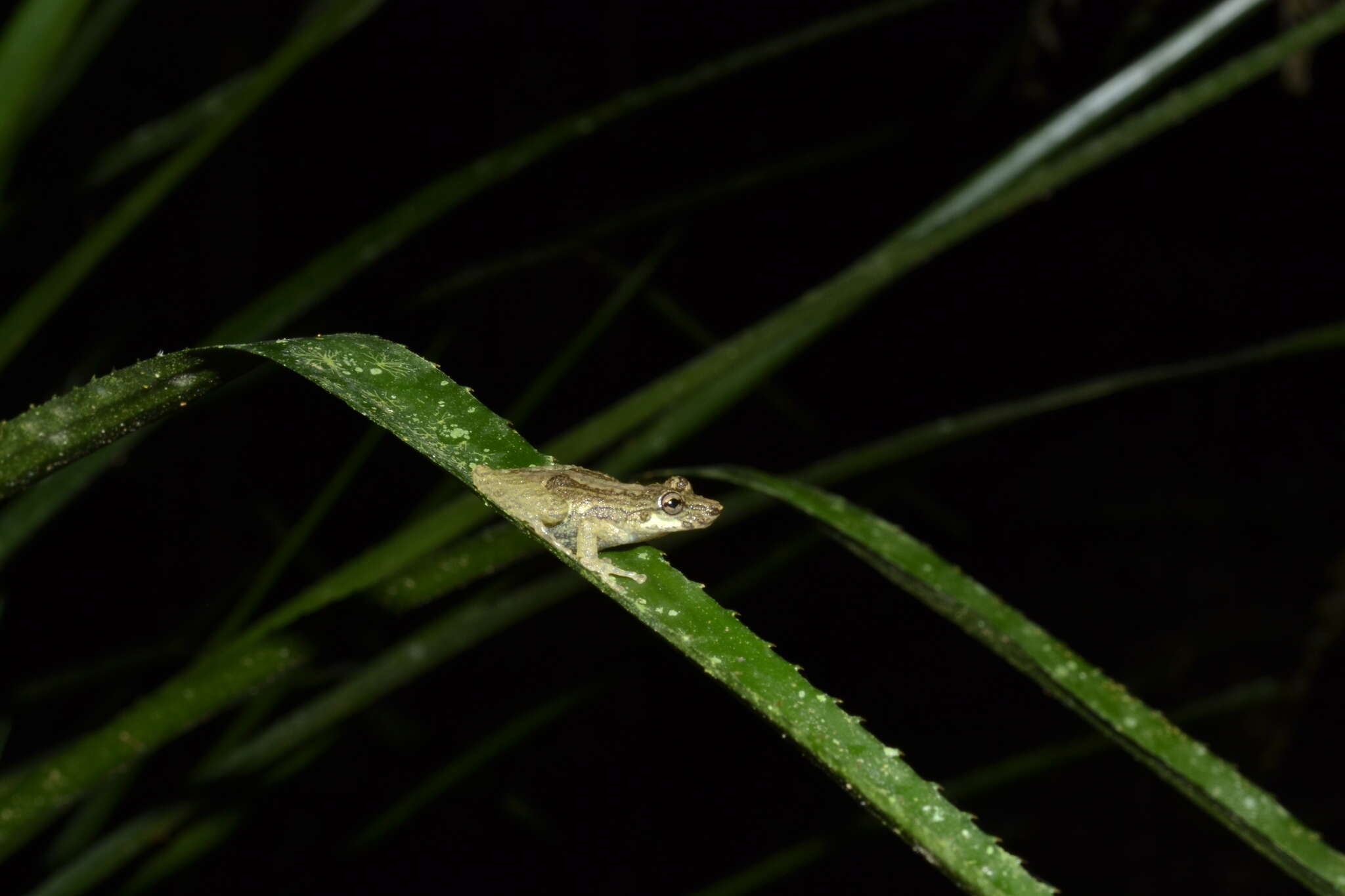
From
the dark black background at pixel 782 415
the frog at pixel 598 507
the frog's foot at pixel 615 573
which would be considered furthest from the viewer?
the dark black background at pixel 782 415

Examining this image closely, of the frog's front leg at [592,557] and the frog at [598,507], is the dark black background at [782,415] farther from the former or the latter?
the frog's front leg at [592,557]

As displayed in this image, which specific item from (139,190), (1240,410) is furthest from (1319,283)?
(139,190)

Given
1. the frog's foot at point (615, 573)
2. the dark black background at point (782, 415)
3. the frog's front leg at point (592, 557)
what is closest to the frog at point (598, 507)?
A: the frog's front leg at point (592, 557)

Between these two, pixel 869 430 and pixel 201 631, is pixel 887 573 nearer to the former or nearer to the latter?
pixel 201 631

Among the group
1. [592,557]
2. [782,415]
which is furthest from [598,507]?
[782,415]

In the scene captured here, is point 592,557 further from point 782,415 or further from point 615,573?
point 782,415

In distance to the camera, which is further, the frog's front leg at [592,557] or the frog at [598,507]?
the frog at [598,507]
